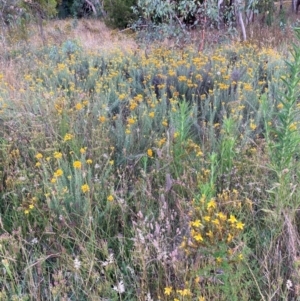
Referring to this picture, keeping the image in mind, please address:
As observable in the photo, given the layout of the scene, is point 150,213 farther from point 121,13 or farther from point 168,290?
point 121,13

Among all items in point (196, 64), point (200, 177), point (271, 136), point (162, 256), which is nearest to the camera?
point (162, 256)

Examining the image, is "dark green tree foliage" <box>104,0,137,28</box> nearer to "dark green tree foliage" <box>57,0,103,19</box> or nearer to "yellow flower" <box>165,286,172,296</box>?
"dark green tree foliage" <box>57,0,103,19</box>

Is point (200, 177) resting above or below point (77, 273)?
above

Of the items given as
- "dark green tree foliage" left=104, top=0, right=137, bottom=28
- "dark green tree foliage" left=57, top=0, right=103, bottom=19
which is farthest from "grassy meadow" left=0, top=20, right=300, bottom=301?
"dark green tree foliage" left=57, top=0, right=103, bottom=19

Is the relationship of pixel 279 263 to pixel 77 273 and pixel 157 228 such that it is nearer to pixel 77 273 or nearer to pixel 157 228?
pixel 157 228

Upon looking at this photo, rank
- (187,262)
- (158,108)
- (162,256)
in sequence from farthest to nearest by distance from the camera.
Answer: (158,108) < (162,256) < (187,262)

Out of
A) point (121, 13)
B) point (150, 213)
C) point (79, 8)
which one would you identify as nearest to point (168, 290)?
point (150, 213)

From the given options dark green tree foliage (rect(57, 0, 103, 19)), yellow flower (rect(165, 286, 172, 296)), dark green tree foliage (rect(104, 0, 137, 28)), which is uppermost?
dark green tree foliage (rect(57, 0, 103, 19))

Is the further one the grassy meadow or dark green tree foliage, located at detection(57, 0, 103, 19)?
dark green tree foliage, located at detection(57, 0, 103, 19)

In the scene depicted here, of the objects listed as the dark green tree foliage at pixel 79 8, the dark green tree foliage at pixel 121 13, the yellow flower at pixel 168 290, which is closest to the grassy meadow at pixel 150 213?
the yellow flower at pixel 168 290

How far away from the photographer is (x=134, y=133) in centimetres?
293

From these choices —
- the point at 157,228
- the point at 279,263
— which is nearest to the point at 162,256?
the point at 157,228

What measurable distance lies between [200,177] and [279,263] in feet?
1.97

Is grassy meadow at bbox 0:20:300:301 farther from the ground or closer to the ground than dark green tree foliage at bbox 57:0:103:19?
closer to the ground
